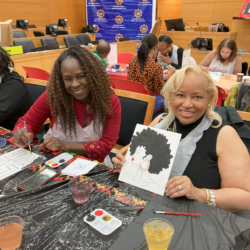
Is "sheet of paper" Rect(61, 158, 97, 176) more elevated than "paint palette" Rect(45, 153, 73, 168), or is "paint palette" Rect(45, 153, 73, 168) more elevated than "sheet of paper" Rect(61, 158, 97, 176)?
"sheet of paper" Rect(61, 158, 97, 176)

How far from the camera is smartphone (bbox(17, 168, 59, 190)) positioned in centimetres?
119

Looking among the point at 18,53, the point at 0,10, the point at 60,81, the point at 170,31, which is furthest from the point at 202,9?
the point at 60,81

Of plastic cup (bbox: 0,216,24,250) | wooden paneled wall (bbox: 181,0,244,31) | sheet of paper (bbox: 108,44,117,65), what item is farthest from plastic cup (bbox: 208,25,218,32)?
plastic cup (bbox: 0,216,24,250)

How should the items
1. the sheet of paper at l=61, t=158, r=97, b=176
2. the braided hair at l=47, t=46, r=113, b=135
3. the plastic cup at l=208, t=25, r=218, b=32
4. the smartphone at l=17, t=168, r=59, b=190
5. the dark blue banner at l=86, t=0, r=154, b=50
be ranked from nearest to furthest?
the smartphone at l=17, t=168, r=59, b=190
the sheet of paper at l=61, t=158, r=97, b=176
the braided hair at l=47, t=46, r=113, b=135
the plastic cup at l=208, t=25, r=218, b=32
the dark blue banner at l=86, t=0, r=154, b=50

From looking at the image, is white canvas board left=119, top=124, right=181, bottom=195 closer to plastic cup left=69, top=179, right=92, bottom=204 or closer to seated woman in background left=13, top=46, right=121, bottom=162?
plastic cup left=69, top=179, right=92, bottom=204

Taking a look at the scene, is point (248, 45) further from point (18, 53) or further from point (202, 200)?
point (202, 200)

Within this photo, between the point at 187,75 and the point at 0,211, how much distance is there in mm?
1123

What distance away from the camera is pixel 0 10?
8.73 meters

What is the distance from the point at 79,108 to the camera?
69.3 inches

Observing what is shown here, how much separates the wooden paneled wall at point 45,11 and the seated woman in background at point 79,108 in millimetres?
Result: 9090

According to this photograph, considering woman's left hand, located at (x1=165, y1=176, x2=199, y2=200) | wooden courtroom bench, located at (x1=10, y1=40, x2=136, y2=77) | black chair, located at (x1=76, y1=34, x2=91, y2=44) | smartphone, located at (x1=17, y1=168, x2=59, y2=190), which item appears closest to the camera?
Result: woman's left hand, located at (x1=165, y1=176, x2=199, y2=200)

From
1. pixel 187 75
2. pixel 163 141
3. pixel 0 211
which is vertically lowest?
pixel 0 211

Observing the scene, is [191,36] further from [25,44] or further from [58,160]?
[58,160]

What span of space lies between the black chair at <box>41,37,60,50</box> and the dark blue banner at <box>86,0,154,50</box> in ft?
11.6
